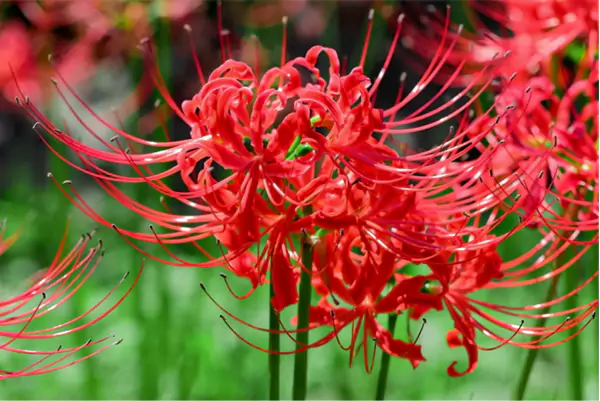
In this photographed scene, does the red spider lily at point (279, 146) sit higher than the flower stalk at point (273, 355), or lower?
higher

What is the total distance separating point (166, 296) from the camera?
2225 mm

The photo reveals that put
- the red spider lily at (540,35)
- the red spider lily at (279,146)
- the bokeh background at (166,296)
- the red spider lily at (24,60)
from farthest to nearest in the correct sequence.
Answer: the red spider lily at (24,60), the bokeh background at (166,296), the red spider lily at (540,35), the red spider lily at (279,146)

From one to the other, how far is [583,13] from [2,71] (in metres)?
2.19

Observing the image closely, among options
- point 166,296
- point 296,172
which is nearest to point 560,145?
point 296,172

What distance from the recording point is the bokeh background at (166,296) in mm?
2195

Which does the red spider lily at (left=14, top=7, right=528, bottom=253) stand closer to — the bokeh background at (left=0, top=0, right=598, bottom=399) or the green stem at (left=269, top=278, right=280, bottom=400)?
the green stem at (left=269, top=278, right=280, bottom=400)

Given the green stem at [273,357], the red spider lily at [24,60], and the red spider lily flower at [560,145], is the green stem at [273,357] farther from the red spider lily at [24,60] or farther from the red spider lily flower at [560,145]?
the red spider lily at [24,60]

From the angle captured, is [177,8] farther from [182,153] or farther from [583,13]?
[182,153]

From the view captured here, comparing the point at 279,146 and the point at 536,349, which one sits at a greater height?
the point at 279,146

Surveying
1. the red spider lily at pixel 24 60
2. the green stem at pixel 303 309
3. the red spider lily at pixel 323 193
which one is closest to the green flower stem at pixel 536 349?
the red spider lily at pixel 323 193

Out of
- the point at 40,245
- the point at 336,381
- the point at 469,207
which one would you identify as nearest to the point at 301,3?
the point at 40,245

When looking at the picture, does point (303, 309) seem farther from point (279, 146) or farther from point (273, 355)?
point (279, 146)

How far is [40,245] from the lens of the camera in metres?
3.59

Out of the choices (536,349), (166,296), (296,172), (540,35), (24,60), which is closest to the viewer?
(296,172)
